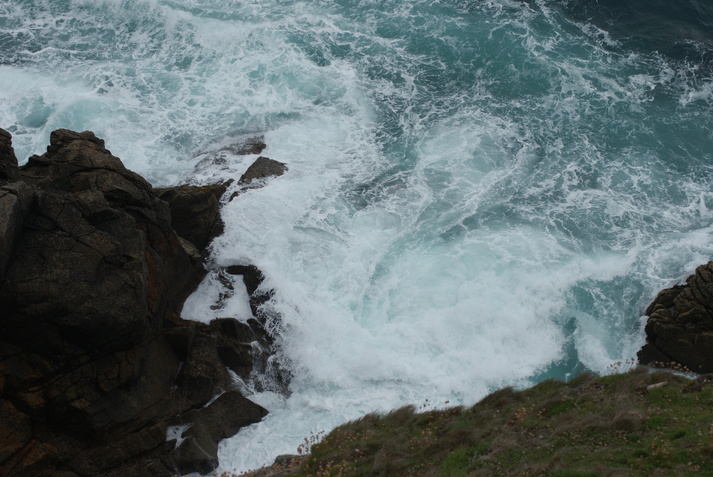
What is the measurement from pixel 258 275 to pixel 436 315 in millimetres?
8540

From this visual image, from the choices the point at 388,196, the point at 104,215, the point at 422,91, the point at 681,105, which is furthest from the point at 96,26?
the point at 681,105

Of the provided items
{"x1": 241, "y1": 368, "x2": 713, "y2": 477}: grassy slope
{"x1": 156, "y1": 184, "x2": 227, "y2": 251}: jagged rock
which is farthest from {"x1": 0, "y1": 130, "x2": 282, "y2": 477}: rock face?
{"x1": 241, "y1": 368, "x2": 713, "y2": 477}: grassy slope

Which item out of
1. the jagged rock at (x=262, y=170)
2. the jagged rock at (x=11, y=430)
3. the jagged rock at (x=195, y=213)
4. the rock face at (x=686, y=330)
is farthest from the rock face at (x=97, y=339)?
the rock face at (x=686, y=330)

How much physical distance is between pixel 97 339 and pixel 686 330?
74.8 ft

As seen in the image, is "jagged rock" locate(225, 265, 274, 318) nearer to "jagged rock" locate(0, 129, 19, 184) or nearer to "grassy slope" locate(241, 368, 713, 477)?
"grassy slope" locate(241, 368, 713, 477)

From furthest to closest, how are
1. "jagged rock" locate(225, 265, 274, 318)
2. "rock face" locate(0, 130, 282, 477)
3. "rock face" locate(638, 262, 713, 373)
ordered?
"jagged rock" locate(225, 265, 274, 318)
"rock face" locate(638, 262, 713, 373)
"rock face" locate(0, 130, 282, 477)

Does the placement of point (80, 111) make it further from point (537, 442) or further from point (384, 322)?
point (537, 442)

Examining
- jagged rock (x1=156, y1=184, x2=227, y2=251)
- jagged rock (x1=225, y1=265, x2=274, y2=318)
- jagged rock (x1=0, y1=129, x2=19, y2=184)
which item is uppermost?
jagged rock (x1=0, y1=129, x2=19, y2=184)

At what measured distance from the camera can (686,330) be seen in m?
24.2

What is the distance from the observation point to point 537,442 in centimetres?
1659

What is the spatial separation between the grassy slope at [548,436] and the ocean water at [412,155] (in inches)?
124

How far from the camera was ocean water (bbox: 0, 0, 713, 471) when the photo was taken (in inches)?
1019

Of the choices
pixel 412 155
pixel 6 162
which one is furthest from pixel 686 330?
pixel 6 162

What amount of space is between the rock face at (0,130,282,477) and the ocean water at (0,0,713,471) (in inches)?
81.4
